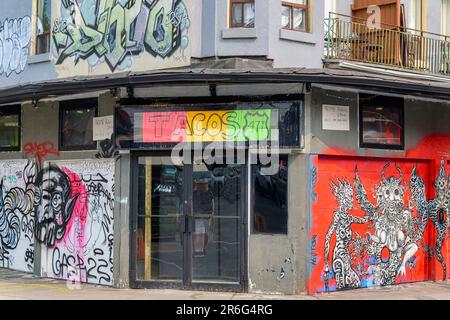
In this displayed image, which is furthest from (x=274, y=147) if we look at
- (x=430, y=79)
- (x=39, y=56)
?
(x=39, y=56)

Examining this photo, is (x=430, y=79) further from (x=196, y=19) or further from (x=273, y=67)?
(x=196, y=19)

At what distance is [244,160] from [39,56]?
5.59m

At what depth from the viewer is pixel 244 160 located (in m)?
11.5

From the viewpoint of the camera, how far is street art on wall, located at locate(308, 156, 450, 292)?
11.6 metres

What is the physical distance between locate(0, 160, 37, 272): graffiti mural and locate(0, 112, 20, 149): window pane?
404 mm

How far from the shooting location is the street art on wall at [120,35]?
11938 mm

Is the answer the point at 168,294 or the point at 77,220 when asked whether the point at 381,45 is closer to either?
the point at 168,294

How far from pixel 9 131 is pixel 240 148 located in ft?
20.3

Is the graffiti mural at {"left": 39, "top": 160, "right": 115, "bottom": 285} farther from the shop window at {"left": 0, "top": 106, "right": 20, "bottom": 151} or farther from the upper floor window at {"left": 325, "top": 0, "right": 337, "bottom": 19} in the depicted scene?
the upper floor window at {"left": 325, "top": 0, "right": 337, "bottom": 19}

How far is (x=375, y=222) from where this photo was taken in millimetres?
12328

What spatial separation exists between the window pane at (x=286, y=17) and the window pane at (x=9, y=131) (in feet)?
21.2

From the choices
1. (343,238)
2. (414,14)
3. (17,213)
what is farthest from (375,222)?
(17,213)

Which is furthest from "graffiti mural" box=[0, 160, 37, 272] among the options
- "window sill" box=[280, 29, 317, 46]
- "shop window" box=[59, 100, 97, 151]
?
"window sill" box=[280, 29, 317, 46]

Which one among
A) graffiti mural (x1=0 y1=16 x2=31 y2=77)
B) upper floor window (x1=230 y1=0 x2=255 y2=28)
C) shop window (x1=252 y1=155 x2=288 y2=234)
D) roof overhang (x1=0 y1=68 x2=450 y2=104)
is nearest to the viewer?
roof overhang (x1=0 y1=68 x2=450 y2=104)
